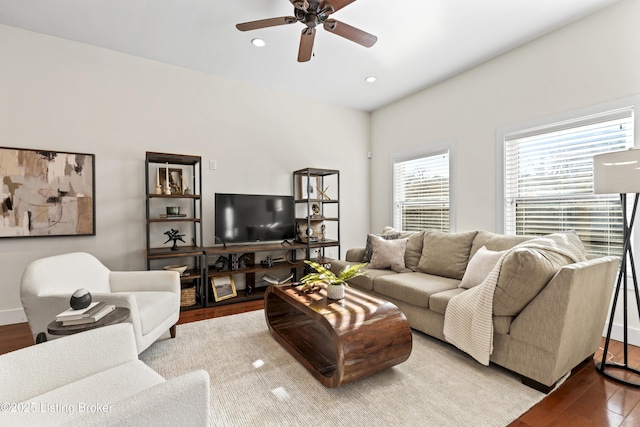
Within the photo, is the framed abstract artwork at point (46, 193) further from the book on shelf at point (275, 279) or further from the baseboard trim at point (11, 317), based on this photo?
the book on shelf at point (275, 279)

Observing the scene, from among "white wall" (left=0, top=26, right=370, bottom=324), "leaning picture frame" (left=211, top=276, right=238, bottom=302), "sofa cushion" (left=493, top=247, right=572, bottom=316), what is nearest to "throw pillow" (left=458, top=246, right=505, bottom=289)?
"sofa cushion" (left=493, top=247, right=572, bottom=316)

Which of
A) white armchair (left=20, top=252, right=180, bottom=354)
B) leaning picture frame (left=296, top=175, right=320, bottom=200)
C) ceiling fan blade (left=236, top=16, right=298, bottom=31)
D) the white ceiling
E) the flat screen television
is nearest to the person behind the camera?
white armchair (left=20, top=252, right=180, bottom=354)

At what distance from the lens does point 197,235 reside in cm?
380

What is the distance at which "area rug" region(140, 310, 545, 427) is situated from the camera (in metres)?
1.60

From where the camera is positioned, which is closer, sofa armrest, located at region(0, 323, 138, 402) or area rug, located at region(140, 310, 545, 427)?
sofa armrest, located at region(0, 323, 138, 402)

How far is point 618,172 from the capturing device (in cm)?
196

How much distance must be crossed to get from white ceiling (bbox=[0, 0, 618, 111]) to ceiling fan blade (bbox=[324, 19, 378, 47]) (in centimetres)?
34

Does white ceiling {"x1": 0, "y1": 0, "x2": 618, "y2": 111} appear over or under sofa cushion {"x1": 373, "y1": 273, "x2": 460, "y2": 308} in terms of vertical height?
over

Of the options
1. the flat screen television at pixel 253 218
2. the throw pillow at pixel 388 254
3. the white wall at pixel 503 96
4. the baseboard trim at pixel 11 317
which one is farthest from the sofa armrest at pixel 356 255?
the baseboard trim at pixel 11 317

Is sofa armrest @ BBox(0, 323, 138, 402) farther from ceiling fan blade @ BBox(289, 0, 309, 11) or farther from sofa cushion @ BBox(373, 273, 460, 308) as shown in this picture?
ceiling fan blade @ BBox(289, 0, 309, 11)

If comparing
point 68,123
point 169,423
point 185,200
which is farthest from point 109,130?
point 169,423

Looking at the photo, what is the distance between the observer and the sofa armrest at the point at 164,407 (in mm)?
782

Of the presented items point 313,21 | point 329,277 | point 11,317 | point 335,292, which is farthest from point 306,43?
point 11,317

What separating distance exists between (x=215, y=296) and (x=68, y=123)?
2.43 metres
